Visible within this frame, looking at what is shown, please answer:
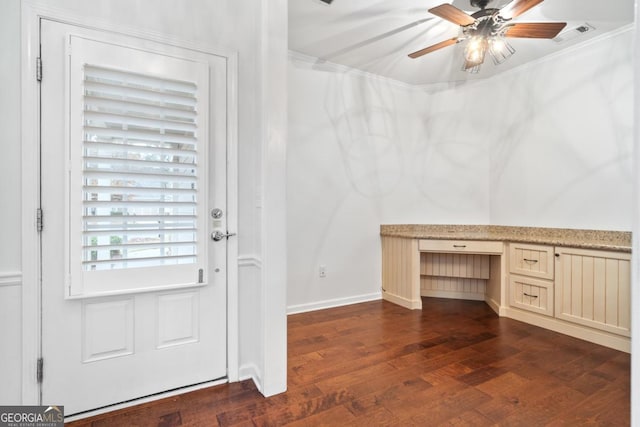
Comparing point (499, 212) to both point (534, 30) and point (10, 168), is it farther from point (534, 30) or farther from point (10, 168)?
Answer: point (10, 168)

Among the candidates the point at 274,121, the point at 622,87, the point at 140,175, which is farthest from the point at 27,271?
the point at 622,87

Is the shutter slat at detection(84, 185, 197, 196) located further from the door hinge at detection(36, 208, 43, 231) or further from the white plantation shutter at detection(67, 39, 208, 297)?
the door hinge at detection(36, 208, 43, 231)

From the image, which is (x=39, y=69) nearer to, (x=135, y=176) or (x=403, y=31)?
(x=135, y=176)

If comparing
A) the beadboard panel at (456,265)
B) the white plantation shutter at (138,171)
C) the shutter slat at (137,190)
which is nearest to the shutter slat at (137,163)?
the white plantation shutter at (138,171)

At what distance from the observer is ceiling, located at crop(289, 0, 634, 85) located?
2.62 m

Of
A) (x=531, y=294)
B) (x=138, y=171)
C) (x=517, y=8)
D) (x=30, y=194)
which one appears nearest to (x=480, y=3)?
(x=517, y=8)

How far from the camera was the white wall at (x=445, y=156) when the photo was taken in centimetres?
305

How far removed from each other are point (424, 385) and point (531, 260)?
1.88 metres

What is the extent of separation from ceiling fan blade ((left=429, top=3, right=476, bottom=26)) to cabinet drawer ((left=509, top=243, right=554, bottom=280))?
2137 millimetres

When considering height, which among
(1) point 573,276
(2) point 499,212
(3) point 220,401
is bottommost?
(3) point 220,401

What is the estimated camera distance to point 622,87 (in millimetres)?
2887

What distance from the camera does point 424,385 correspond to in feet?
6.76

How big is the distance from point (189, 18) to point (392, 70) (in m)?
2.59

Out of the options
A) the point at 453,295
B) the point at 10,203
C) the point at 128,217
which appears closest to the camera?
the point at 10,203
